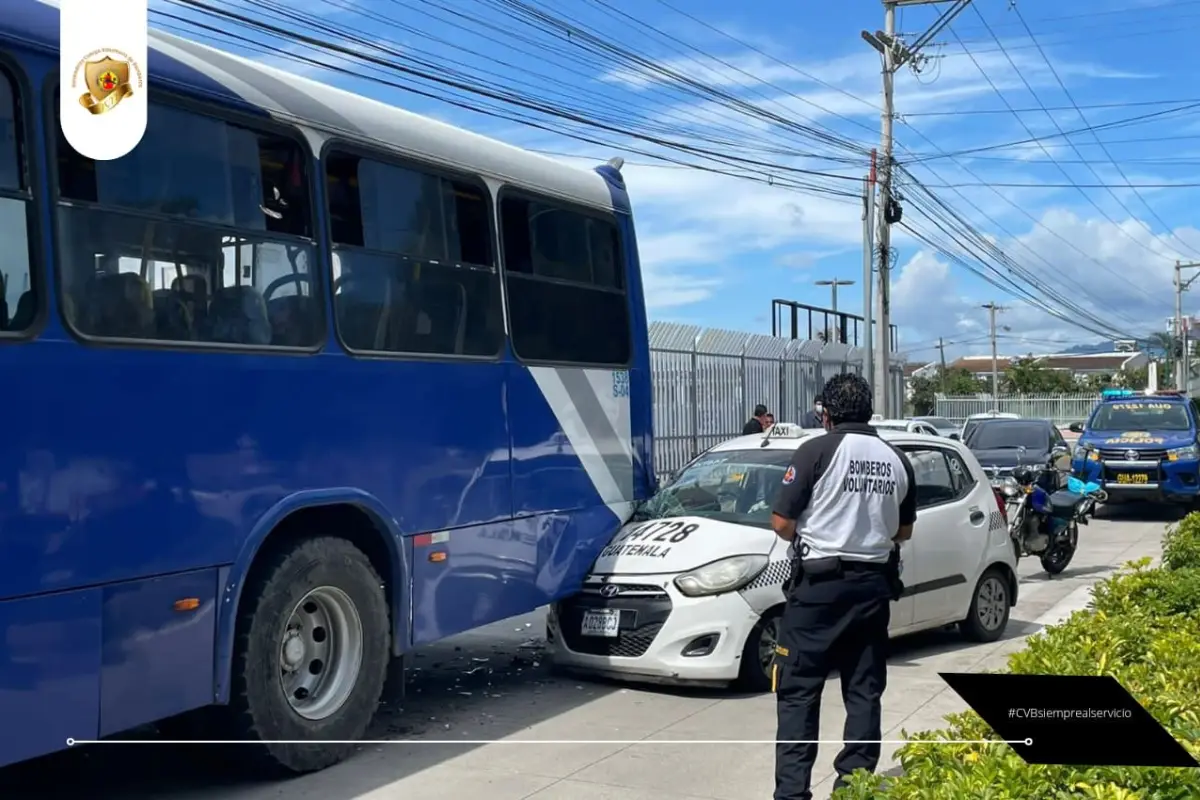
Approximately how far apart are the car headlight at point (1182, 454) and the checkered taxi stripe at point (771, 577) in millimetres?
13973

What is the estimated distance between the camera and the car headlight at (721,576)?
7668mm

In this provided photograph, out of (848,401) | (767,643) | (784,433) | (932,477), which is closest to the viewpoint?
(848,401)

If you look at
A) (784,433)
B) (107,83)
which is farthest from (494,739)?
(107,83)

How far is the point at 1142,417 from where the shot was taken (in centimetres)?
2114

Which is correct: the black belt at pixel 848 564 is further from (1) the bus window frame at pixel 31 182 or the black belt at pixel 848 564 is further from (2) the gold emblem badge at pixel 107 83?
(2) the gold emblem badge at pixel 107 83

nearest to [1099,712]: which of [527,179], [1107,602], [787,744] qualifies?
[787,744]

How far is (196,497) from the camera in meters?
5.46

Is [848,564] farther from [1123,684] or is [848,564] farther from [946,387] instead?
[946,387]

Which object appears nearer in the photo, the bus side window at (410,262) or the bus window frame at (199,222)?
the bus window frame at (199,222)

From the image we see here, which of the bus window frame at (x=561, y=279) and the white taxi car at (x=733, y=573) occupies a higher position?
the bus window frame at (x=561, y=279)

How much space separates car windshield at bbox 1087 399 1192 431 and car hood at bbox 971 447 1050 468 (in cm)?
157

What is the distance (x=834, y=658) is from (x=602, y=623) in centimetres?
305

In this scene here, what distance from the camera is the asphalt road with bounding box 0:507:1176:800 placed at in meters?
5.92

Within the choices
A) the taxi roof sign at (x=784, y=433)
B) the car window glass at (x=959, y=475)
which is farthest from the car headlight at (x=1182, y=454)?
the taxi roof sign at (x=784, y=433)
